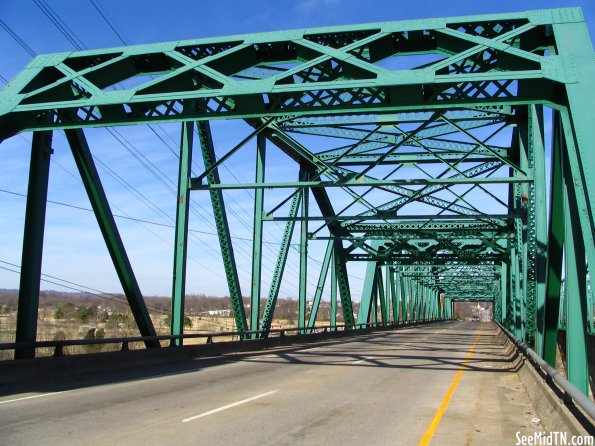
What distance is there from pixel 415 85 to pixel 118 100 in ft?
19.2

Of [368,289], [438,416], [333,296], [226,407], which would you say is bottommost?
[438,416]

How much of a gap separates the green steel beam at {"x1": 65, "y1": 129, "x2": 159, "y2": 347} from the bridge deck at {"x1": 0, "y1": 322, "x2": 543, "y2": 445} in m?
2.13

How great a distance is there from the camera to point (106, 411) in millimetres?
8523

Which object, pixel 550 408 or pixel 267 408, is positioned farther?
pixel 267 408

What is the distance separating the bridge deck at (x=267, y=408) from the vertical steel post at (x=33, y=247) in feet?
4.44

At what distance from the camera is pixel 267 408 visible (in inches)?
365

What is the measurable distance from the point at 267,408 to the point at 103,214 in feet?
22.3

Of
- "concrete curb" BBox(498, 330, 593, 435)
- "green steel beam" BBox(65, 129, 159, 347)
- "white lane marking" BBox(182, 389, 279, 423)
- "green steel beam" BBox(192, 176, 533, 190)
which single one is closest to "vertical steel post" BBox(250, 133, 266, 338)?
"green steel beam" BBox(192, 176, 533, 190)

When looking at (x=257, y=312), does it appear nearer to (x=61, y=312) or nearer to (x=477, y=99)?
(x=477, y=99)

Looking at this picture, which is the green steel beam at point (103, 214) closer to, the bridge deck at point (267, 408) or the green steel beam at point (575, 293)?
the bridge deck at point (267, 408)

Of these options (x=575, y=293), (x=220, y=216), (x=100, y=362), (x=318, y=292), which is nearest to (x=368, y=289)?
(x=318, y=292)

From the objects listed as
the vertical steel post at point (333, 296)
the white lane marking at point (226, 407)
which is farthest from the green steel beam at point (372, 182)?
the vertical steel post at point (333, 296)

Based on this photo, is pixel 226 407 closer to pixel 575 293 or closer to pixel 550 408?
pixel 550 408

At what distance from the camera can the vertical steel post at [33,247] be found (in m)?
12.0
